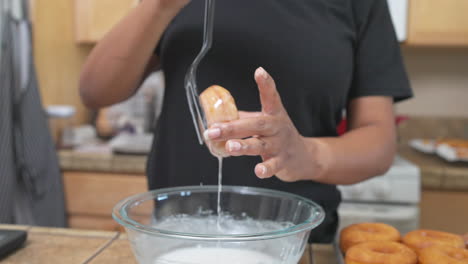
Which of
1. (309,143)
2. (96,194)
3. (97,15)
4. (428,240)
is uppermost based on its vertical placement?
(97,15)

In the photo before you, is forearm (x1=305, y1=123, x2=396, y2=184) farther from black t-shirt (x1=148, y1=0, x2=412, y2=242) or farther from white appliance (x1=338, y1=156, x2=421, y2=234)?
white appliance (x1=338, y1=156, x2=421, y2=234)

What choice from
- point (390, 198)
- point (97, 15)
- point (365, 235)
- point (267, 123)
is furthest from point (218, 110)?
point (97, 15)

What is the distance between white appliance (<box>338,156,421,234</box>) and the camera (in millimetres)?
1588

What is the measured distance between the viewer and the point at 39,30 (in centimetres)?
189

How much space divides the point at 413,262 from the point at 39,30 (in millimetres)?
1825

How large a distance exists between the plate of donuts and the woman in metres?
0.12

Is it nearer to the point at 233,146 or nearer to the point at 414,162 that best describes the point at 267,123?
the point at 233,146

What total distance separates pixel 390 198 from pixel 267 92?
1304 mm

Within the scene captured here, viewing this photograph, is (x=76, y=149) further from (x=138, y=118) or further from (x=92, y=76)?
(x=92, y=76)

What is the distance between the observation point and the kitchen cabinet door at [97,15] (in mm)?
2074

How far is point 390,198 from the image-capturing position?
5.32ft

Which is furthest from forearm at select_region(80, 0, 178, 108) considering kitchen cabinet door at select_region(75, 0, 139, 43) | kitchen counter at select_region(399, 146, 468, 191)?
kitchen cabinet door at select_region(75, 0, 139, 43)

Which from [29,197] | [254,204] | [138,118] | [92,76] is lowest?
[29,197]

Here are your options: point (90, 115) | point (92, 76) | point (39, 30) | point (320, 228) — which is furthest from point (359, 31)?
point (90, 115)
